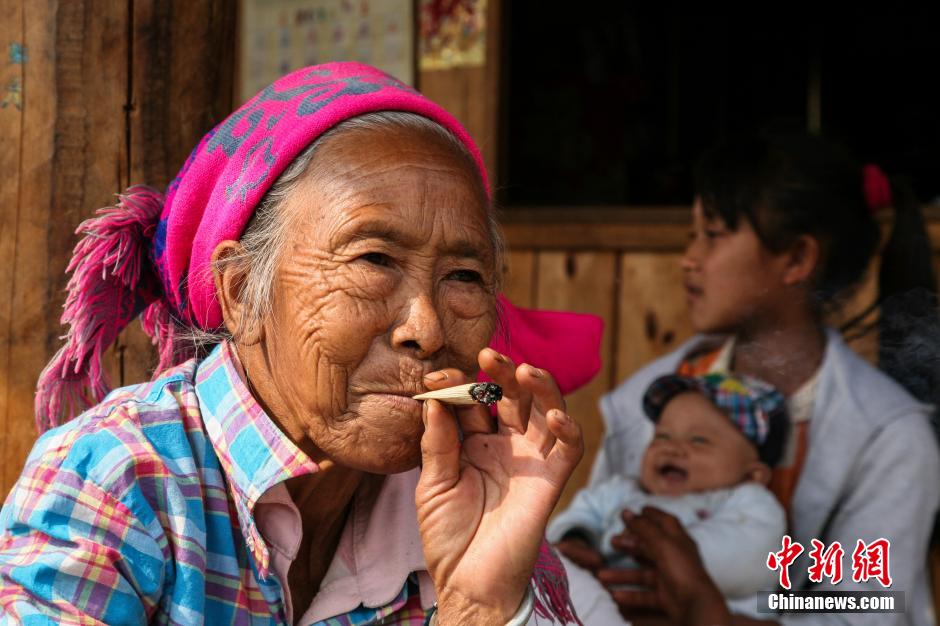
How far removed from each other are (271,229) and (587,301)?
3.02m

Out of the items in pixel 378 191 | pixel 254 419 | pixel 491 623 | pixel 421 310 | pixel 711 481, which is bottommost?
pixel 711 481

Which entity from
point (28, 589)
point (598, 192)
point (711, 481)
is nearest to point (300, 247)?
point (28, 589)

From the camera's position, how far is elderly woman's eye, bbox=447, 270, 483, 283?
1.85 m

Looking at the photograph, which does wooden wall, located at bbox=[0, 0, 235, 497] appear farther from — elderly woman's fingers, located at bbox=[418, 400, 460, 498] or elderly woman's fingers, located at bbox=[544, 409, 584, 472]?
elderly woman's fingers, located at bbox=[544, 409, 584, 472]

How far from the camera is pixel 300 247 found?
71.1 inches

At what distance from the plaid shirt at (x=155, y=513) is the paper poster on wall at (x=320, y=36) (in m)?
3.10

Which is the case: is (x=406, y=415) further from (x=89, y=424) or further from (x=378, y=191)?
(x=89, y=424)

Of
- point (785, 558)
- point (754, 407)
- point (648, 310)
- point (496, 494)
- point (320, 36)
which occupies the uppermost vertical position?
point (320, 36)

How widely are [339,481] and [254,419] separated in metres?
0.25

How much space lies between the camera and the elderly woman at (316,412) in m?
1.68

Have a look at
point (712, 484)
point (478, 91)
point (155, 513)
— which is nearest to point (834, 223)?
point (712, 484)

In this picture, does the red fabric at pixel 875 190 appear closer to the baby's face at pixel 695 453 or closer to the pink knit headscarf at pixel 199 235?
the baby's face at pixel 695 453

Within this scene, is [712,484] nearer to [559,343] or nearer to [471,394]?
[559,343]

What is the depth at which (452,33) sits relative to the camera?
4.70 meters
